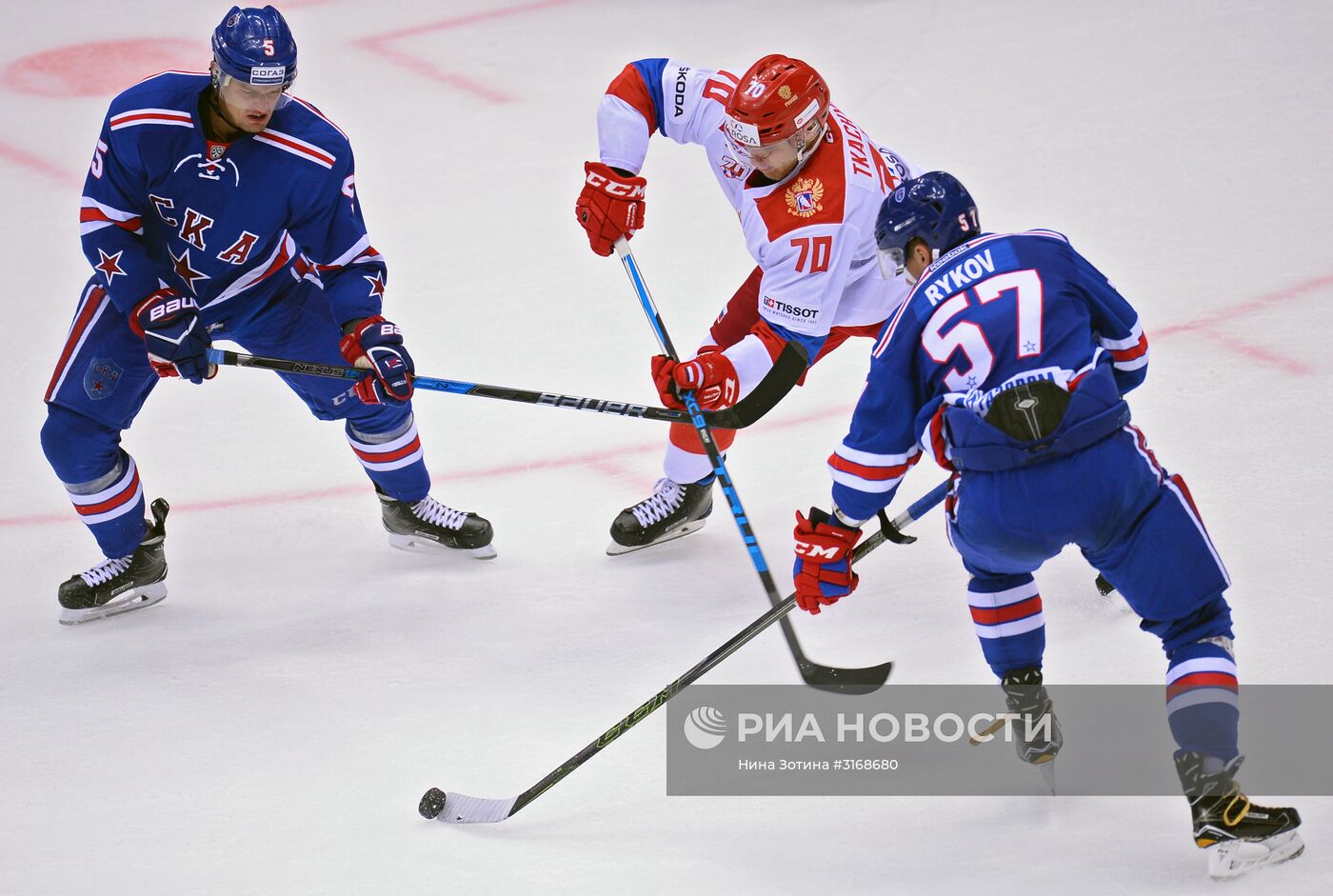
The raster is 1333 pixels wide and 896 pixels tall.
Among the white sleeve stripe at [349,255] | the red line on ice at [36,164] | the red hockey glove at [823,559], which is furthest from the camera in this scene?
the red line on ice at [36,164]

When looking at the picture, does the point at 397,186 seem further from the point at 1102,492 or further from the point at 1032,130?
the point at 1102,492

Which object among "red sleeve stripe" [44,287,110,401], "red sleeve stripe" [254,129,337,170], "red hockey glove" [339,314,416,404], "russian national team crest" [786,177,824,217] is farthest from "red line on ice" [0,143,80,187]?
"russian national team crest" [786,177,824,217]

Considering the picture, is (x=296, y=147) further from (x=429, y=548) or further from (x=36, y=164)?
(x=36, y=164)

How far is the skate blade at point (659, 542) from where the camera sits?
12.8 ft

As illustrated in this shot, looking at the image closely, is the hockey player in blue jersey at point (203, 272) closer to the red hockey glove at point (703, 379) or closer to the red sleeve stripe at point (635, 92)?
the red hockey glove at point (703, 379)

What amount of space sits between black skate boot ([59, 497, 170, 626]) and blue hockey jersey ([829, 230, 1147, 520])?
1845 millimetres

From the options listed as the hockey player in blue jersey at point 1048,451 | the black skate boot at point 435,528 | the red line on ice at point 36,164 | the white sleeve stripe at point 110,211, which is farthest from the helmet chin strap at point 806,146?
the red line on ice at point 36,164

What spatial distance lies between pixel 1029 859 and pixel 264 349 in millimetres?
2102

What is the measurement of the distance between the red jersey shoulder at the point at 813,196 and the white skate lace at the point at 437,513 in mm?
1096

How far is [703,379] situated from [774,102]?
1.95ft

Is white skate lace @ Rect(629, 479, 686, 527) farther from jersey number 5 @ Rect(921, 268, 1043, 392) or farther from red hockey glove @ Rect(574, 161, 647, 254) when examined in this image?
jersey number 5 @ Rect(921, 268, 1043, 392)

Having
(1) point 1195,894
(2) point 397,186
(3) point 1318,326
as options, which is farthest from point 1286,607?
(2) point 397,186

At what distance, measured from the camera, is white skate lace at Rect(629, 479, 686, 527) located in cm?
389

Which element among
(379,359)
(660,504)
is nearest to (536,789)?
(379,359)
